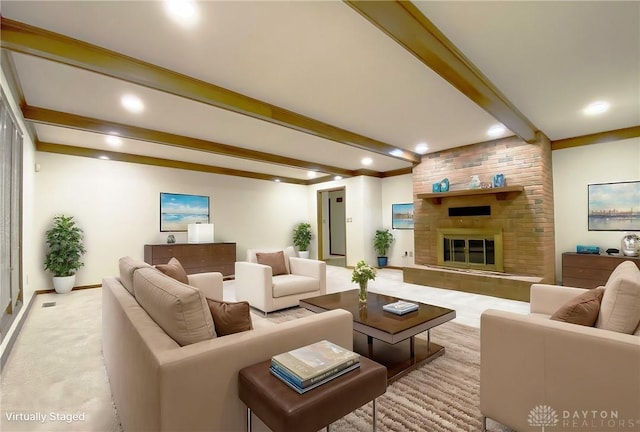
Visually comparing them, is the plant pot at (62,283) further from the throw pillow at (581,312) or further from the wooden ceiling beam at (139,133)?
the throw pillow at (581,312)

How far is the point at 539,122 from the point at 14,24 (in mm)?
5767

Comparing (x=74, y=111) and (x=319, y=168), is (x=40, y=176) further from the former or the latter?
(x=319, y=168)

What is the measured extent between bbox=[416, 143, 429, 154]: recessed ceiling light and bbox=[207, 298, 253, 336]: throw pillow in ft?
15.8

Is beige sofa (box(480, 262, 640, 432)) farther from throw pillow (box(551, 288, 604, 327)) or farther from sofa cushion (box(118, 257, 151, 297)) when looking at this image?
sofa cushion (box(118, 257, 151, 297))

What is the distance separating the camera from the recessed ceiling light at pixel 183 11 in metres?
1.94

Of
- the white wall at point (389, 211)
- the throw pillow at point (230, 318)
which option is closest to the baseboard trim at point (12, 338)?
the throw pillow at point (230, 318)

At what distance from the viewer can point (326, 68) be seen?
2.77 metres

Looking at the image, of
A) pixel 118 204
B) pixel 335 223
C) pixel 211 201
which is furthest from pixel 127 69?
pixel 335 223

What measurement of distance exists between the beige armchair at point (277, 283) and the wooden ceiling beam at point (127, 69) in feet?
6.38

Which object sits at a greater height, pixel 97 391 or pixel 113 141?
pixel 113 141

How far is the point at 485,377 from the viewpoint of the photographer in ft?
5.32

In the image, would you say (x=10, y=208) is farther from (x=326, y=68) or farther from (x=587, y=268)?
(x=587, y=268)

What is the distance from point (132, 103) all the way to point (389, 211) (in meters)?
6.08

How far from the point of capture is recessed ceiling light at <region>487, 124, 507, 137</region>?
448cm
